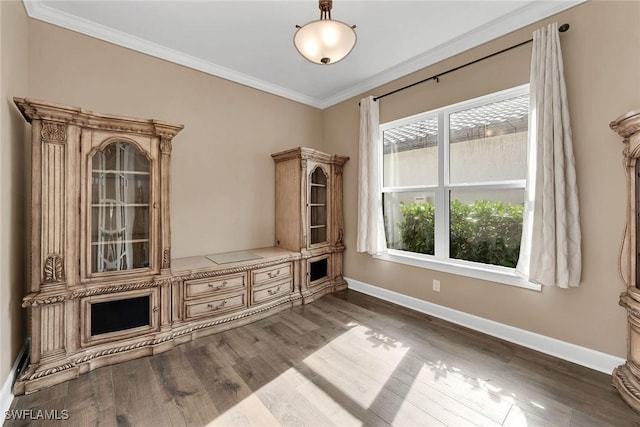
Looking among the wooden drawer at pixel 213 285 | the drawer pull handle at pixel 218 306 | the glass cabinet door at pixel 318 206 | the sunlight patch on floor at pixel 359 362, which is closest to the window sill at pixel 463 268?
the glass cabinet door at pixel 318 206

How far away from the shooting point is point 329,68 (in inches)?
128

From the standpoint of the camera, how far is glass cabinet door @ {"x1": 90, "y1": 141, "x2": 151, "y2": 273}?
2.12m

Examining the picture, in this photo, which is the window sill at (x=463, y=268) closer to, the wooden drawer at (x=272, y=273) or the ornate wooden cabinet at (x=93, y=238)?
the wooden drawer at (x=272, y=273)

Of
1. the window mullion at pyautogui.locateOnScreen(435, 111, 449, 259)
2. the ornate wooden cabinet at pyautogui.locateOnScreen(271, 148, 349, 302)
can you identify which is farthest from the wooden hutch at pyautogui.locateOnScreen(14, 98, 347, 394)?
the window mullion at pyautogui.locateOnScreen(435, 111, 449, 259)

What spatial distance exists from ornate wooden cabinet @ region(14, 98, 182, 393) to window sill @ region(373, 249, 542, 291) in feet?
8.50

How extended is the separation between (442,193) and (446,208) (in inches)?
6.9

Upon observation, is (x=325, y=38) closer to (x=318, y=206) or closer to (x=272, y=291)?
(x=318, y=206)

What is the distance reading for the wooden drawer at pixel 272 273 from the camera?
2.96 meters

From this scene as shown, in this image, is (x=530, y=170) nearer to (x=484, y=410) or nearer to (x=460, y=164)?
(x=460, y=164)

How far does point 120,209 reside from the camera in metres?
2.24

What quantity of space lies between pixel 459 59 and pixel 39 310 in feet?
13.8

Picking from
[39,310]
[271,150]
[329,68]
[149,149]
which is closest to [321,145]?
[271,150]

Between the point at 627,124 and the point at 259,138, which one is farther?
the point at 259,138

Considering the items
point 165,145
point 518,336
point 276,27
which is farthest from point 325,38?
point 518,336
